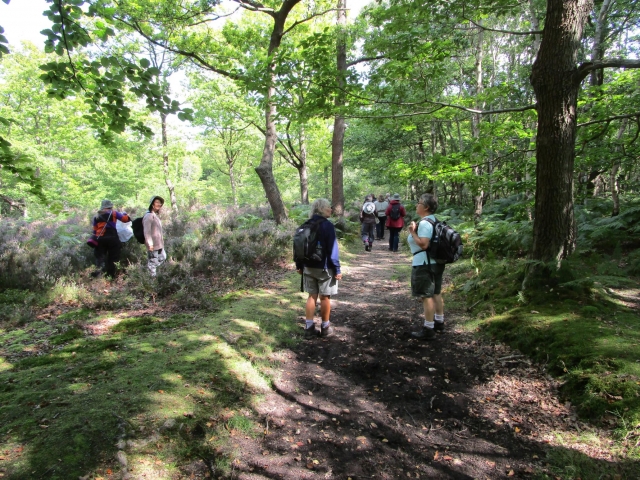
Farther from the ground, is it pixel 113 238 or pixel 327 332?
pixel 113 238

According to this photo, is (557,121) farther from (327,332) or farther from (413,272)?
(327,332)

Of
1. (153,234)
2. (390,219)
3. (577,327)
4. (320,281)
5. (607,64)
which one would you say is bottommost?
(577,327)

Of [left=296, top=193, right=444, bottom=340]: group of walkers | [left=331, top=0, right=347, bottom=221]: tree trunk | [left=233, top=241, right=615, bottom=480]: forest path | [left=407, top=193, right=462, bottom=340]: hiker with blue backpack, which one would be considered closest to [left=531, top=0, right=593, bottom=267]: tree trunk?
[left=407, top=193, right=462, bottom=340]: hiker with blue backpack

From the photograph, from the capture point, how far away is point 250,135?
75.4 feet

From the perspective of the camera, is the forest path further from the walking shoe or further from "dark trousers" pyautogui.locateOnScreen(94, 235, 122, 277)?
"dark trousers" pyautogui.locateOnScreen(94, 235, 122, 277)

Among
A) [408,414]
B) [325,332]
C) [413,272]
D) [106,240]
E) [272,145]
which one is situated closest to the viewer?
[408,414]

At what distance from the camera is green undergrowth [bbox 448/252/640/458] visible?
2656mm

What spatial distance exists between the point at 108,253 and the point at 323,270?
504 centimetres

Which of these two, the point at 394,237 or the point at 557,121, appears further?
the point at 394,237

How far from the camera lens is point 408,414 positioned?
10.0 feet

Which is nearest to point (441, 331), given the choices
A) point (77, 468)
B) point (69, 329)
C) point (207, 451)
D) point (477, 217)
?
point (207, 451)

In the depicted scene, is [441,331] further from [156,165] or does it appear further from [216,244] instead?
[156,165]

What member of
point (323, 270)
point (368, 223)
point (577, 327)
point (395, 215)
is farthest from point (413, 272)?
point (368, 223)

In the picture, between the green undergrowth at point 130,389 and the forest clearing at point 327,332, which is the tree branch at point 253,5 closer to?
the forest clearing at point 327,332
